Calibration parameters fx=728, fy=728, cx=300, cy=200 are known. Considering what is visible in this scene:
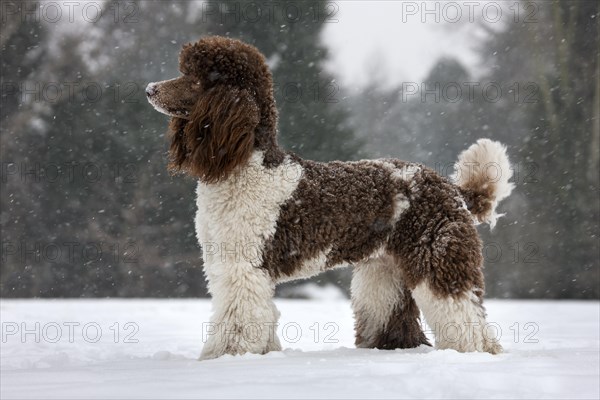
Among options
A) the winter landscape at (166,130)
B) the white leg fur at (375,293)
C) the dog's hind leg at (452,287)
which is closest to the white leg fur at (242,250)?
the white leg fur at (375,293)

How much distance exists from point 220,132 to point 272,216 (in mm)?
624

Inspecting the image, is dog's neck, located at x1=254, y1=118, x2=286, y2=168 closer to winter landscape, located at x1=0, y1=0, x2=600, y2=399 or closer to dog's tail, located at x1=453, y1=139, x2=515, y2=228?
dog's tail, located at x1=453, y1=139, x2=515, y2=228

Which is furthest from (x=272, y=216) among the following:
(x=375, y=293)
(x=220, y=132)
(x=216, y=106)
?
(x=375, y=293)

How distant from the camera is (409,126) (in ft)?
62.7

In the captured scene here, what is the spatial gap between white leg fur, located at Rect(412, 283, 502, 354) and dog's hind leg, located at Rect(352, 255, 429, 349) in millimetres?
447

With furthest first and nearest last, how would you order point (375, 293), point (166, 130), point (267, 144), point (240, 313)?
point (166, 130), point (375, 293), point (267, 144), point (240, 313)

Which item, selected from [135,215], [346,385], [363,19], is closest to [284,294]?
[135,215]

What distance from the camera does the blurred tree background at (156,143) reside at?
48.0 ft

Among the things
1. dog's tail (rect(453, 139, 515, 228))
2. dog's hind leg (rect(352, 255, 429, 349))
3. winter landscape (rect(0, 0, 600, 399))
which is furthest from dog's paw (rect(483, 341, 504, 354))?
winter landscape (rect(0, 0, 600, 399))

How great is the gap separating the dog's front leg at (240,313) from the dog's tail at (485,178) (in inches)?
63.0

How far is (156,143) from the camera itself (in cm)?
1447

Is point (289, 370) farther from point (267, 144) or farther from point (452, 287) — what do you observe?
point (267, 144)

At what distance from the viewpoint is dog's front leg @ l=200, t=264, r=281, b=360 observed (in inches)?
177

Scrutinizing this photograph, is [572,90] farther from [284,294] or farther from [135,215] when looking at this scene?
[135,215]
